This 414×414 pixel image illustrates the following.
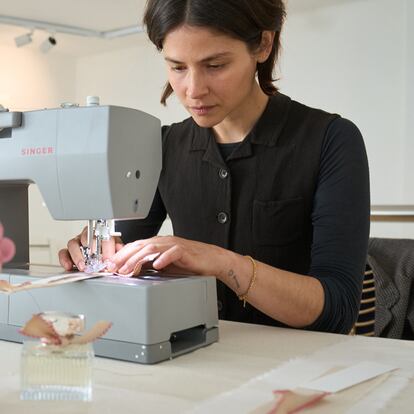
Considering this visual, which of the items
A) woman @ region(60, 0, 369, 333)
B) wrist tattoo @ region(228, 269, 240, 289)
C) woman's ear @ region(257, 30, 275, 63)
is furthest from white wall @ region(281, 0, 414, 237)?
wrist tattoo @ region(228, 269, 240, 289)

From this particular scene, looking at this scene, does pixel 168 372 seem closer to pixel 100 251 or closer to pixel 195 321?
pixel 195 321

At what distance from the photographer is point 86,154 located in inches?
44.1

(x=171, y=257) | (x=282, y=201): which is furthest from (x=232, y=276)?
(x=282, y=201)

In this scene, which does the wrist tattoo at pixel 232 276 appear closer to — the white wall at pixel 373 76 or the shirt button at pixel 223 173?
the shirt button at pixel 223 173

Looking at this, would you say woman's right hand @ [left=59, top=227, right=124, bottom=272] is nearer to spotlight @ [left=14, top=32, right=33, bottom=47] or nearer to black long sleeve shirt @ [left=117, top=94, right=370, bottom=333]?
black long sleeve shirt @ [left=117, top=94, right=370, bottom=333]

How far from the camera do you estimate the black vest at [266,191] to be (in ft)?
5.02

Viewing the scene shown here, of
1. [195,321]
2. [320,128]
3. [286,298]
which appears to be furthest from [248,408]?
[320,128]

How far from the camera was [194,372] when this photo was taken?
955mm

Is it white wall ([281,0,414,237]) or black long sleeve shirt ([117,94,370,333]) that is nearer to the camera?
black long sleeve shirt ([117,94,370,333])

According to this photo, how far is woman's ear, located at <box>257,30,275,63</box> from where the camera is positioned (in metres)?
1.45

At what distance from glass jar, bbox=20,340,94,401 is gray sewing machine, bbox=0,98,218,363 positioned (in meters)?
0.22

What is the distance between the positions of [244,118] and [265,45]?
0.66ft

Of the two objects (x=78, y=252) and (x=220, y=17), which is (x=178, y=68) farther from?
(x=78, y=252)

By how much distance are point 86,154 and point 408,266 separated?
2.10 metres
